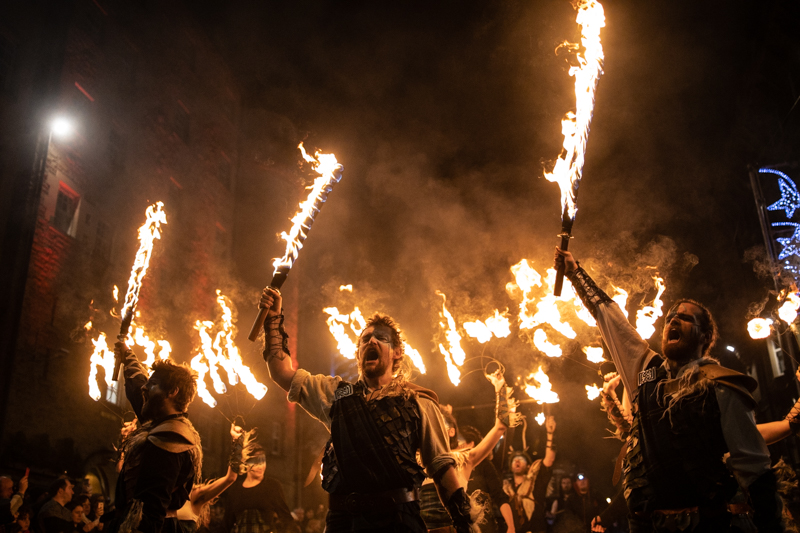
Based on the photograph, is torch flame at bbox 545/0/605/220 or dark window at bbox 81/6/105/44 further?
dark window at bbox 81/6/105/44

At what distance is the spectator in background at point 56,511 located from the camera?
27.5 ft

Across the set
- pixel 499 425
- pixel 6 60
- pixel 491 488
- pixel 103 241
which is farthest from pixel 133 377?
pixel 6 60

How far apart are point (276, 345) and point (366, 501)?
1210 millimetres

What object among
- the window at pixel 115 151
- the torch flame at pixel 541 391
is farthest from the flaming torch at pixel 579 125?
the window at pixel 115 151

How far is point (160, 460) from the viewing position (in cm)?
372

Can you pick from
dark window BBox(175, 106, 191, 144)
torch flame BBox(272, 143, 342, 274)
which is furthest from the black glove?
dark window BBox(175, 106, 191, 144)

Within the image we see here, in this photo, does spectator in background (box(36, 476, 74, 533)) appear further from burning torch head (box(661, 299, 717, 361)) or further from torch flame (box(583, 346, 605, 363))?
burning torch head (box(661, 299, 717, 361))

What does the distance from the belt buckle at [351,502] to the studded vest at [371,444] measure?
0.10ft

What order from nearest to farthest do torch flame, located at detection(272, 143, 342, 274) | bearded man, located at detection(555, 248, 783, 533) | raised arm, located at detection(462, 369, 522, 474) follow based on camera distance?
1. bearded man, located at detection(555, 248, 783, 533)
2. torch flame, located at detection(272, 143, 342, 274)
3. raised arm, located at detection(462, 369, 522, 474)

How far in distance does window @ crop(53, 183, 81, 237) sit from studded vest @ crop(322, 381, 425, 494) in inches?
481

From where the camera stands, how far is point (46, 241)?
13.0 metres

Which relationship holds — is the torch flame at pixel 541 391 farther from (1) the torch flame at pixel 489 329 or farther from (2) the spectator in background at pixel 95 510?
(2) the spectator in background at pixel 95 510

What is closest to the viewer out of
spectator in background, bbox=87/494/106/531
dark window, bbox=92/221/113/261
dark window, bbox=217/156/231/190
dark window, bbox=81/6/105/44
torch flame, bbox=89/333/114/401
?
spectator in background, bbox=87/494/106/531

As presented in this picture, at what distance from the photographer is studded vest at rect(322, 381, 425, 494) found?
3.30 m
